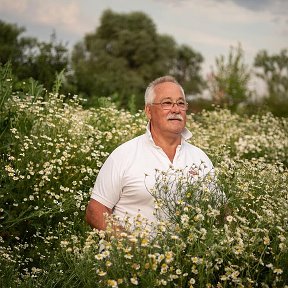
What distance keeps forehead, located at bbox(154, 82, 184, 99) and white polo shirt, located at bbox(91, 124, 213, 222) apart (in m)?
0.39

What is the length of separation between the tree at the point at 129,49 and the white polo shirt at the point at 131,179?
2808 cm

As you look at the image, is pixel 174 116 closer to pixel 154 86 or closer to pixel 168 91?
pixel 168 91

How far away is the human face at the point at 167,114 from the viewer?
12.8 feet

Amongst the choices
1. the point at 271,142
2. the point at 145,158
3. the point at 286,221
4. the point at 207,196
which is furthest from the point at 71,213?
the point at 271,142

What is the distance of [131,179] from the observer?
3697 mm

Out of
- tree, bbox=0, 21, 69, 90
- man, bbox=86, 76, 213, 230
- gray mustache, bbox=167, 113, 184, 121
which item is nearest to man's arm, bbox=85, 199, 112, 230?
man, bbox=86, 76, 213, 230

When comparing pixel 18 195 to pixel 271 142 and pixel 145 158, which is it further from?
pixel 271 142

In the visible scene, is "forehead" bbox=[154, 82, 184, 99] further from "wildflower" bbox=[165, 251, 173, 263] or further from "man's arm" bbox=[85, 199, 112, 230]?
"wildflower" bbox=[165, 251, 173, 263]

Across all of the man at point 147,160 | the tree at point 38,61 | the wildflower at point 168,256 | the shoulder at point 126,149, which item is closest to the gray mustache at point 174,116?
the man at point 147,160

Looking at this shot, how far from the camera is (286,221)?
311 cm

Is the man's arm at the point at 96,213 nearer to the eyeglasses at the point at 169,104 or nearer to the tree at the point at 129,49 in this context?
the eyeglasses at the point at 169,104

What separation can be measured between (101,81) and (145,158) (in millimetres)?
15962

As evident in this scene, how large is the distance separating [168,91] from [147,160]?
21.2 inches

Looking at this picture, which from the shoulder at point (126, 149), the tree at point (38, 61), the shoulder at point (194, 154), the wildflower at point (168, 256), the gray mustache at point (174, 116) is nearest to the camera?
the wildflower at point (168, 256)
